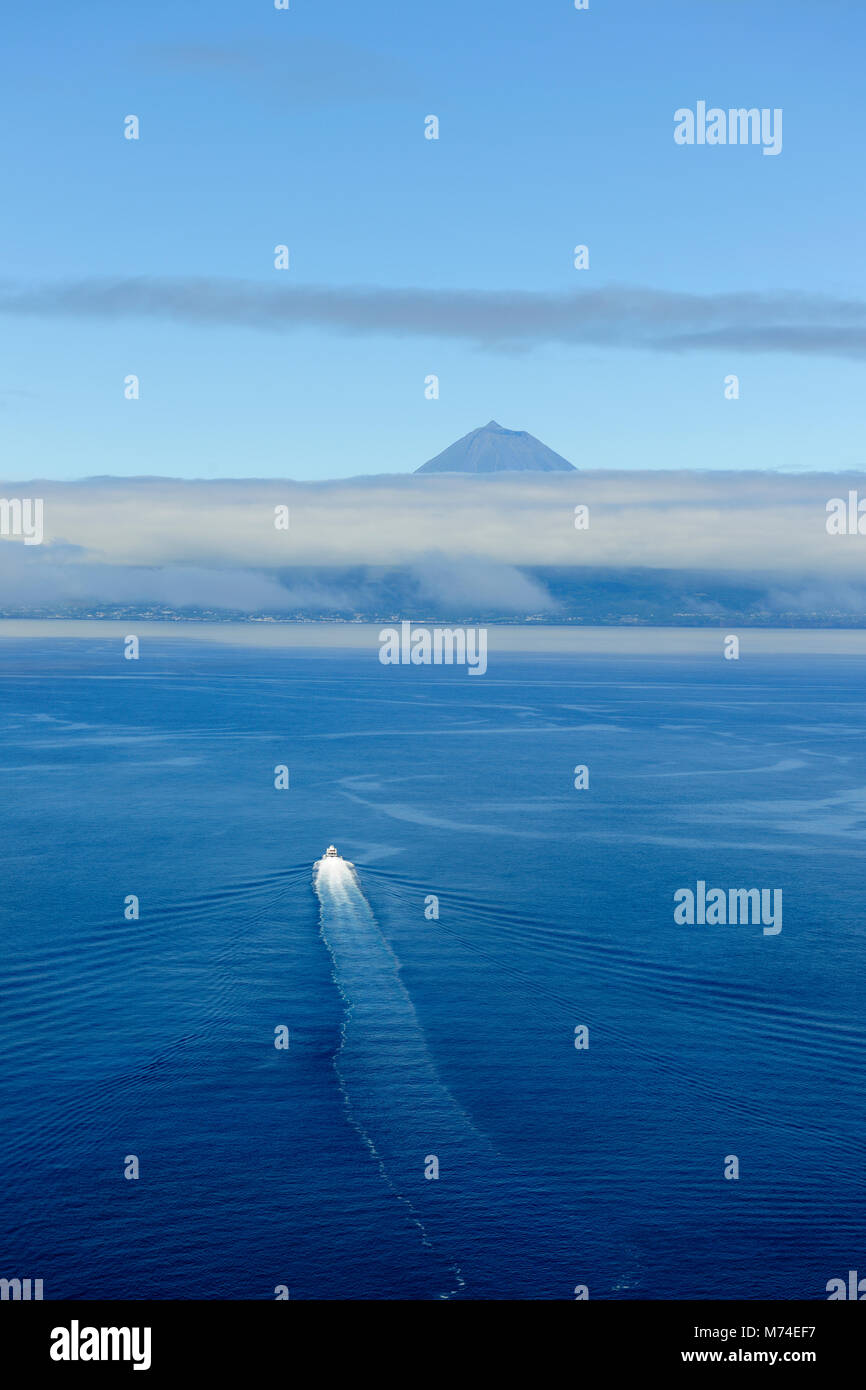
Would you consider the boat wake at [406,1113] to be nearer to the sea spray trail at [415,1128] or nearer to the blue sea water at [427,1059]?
the sea spray trail at [415,1128]

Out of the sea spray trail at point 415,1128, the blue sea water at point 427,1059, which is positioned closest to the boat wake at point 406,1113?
the sea spray trail at point 415,1128

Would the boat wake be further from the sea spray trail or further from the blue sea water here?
the blue sea water

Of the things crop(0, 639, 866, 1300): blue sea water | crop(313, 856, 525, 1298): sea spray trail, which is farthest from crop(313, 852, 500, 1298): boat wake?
crop(0, 639, 866, 1300): blue sea water

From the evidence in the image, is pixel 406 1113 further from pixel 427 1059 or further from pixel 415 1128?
pixel 427 1059

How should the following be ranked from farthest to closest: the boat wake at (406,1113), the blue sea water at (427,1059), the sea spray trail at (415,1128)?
the boat wake at (406,1113) → the sea spray trail at (415,1128) → the blue sea water at (427,1059)

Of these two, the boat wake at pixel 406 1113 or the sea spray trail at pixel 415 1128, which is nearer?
the sea spray trail at pixel 415 1128

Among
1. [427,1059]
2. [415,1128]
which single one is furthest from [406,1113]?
[427,1059]

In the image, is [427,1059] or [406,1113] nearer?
[406,1113]
